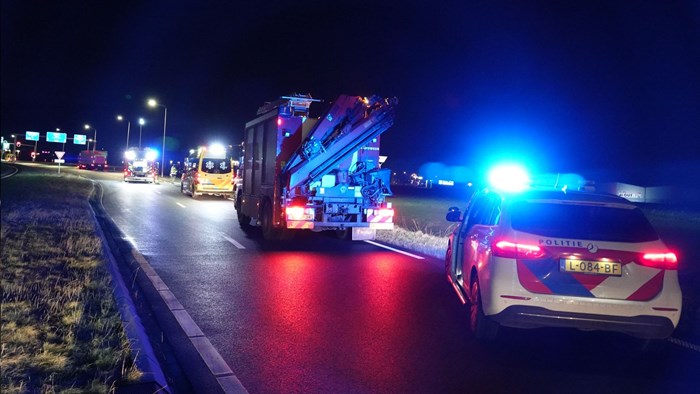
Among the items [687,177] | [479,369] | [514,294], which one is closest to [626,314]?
[514,294]

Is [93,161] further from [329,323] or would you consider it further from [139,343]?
[139,343]

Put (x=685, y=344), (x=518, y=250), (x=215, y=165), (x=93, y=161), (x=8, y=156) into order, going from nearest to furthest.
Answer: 1. (x=518, y=250)
2. (x=685, y=344)
3. (x=215, y=165)
4. (x=93, y=161)
5. (x=8, y=156)

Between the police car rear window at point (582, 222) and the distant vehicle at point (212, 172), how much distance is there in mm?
24873

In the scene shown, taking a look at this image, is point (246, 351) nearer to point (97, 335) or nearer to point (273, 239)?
point (97, 335)

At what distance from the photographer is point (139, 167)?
142 feet

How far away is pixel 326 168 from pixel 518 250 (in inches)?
318

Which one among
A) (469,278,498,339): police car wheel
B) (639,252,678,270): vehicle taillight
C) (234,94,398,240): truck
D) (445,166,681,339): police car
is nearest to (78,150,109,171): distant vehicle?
(234,94,398,240): truck

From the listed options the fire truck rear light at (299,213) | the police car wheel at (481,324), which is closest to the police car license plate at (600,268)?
the police car wheel at (481,324)

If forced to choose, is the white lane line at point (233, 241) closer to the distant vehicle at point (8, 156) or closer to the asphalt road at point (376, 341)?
the asphalt road at point (376, 341)

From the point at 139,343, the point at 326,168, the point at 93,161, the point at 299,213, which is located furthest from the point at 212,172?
the point at 93,161

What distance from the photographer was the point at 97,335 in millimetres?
5551

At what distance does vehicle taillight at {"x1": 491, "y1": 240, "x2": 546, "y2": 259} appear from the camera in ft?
17.4

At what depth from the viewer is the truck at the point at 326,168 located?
508 inches

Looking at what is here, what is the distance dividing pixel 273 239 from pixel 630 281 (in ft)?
32.0
